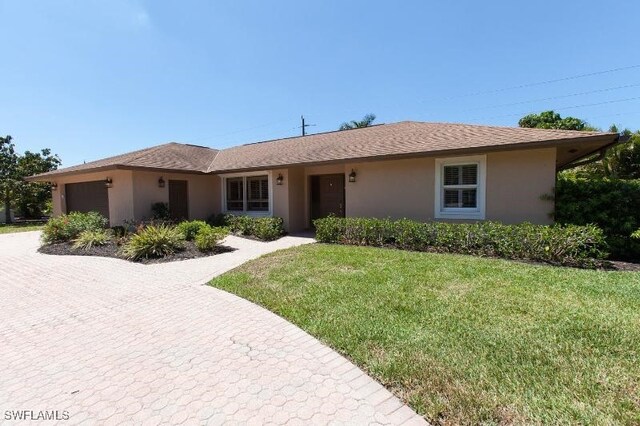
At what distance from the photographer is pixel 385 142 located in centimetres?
1229

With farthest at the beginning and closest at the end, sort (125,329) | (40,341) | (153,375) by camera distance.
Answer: (125,329)
(40,341)
(153,375)

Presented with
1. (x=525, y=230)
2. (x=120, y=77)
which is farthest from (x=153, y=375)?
(x=120, y=77)

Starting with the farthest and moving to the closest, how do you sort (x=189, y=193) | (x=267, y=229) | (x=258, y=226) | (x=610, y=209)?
(x=189, y=193) < (x=258, y=226) < (x=267, y=229) < (x=610, y=209)

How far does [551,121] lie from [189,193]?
103 feet

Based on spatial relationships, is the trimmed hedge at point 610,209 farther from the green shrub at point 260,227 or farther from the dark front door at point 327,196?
the green shrub at point 260,227

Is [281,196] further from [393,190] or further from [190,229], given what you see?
[393,190]

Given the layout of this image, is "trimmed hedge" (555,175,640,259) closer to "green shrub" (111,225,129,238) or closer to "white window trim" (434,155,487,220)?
"white window trim" (434,155,487,220)

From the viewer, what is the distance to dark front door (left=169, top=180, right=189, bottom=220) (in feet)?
48.6

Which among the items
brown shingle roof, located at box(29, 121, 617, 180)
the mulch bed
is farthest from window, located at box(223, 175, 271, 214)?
the mulch bed

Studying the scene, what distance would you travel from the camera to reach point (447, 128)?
476 inches

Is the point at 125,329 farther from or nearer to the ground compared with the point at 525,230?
nearer to the ground

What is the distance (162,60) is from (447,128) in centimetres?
1275

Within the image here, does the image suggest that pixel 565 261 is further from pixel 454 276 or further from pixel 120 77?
pixel 120 77

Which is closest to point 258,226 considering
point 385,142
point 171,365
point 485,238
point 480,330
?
point 385,142
